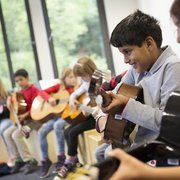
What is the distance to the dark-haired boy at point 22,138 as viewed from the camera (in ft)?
12.9

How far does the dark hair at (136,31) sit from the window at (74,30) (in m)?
2.73

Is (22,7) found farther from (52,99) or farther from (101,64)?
(52,99)

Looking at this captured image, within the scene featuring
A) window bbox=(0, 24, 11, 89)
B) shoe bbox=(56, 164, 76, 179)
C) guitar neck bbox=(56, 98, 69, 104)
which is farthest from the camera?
window bbox=(0, 24, 11, 89)

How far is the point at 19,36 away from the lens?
5051 mm

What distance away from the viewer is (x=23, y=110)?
395cm

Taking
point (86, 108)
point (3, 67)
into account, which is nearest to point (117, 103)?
point (86, 108)

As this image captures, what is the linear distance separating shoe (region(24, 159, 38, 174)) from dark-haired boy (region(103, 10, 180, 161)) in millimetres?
2592

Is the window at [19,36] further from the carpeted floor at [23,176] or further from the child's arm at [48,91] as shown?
the carpeted floor at [23,176]

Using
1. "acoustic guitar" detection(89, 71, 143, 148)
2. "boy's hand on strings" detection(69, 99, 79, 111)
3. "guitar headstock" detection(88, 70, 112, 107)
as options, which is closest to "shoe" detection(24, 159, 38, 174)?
"boy's hand on strings" detection(69, 99, 79, 111)

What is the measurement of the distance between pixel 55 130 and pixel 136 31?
219 cm

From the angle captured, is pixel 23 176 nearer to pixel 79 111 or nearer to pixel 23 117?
pixel 23 117

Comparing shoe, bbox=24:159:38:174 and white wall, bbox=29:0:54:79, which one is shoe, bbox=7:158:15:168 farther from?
white wall, bbox=29:0:54:79

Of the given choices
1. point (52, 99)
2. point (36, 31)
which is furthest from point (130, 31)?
point (36, 31)

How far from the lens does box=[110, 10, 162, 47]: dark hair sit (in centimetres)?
151
